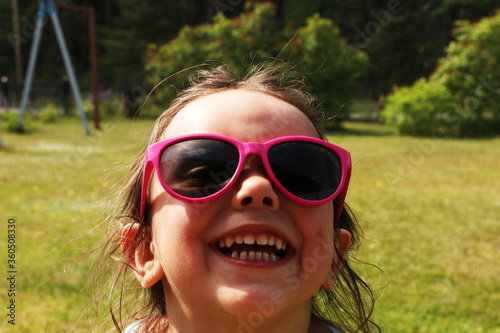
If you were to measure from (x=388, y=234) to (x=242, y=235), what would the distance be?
11.2ft

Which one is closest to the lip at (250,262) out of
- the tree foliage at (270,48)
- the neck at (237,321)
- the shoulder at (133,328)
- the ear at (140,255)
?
the neck at (237,321)

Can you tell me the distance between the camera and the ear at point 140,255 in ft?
5.23

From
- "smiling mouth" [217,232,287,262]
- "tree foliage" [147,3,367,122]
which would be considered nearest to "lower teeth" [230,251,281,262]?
"smiling mouth" [217,232,287,262]

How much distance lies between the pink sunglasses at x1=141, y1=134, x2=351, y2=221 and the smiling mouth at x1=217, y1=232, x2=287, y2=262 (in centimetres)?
12

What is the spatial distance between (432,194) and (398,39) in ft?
89.1

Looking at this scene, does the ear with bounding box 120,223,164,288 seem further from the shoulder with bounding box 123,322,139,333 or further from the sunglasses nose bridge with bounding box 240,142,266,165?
the sunglasses nose bridge with bounding box 240,142,266,165

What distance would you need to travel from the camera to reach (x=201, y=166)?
4.35 ft

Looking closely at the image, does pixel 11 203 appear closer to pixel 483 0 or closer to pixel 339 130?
pixel 339 130

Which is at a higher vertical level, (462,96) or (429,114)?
(462,96)

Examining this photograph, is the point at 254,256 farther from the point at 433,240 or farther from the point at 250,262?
the point at 433,240

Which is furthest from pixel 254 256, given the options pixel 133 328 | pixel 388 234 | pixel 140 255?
pixel 388 234

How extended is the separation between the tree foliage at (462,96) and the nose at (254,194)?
13643 mm

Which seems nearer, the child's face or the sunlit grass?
the child's face

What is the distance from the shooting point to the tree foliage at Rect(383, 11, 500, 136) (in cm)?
1413
